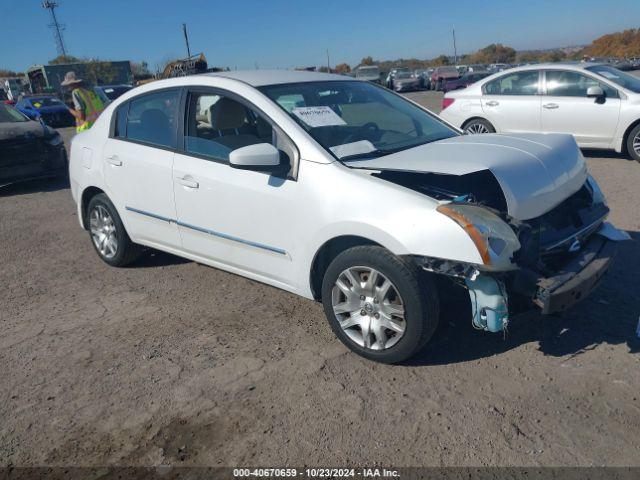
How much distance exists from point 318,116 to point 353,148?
1.26 feet

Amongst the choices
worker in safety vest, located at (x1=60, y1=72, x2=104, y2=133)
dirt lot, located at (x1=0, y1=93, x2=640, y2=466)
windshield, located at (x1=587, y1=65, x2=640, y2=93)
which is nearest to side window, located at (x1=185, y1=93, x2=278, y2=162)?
dirt lot, located at (x1=0, y1=93, x2=640, y2=466)

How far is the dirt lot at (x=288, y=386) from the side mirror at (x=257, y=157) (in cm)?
117

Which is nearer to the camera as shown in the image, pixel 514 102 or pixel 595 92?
pixel 595 92

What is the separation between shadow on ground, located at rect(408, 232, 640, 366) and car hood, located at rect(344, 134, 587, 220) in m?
0.70

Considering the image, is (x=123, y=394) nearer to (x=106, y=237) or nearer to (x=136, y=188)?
(x=136, y=188)

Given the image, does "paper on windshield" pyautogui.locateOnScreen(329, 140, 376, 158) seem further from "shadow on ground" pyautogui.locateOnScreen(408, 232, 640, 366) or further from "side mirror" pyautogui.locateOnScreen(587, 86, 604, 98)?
"side mirror" pyautogui.locateOnScreen(587, 86, 604, 98)

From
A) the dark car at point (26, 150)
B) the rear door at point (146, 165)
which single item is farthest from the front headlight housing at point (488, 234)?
the dark car at point (26, 150)

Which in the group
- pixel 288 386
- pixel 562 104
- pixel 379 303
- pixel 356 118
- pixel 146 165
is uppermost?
pixel 356 118

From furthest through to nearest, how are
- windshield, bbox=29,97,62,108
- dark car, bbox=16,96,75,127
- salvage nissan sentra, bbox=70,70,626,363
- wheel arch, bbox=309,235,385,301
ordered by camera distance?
windshield, bbox=29,97,62,108
dark car, bbox=16,96,75,127
wheel arch, bbox=309,235,385,301
salvage nissan sentra, bbox=70,70,626,363

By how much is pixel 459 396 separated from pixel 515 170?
52.3 inches

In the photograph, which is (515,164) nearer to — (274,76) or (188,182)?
(274,76)

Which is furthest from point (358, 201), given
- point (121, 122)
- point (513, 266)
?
point (121, 122)

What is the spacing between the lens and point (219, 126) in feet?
14.1

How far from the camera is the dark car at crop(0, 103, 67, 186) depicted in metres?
9.02
